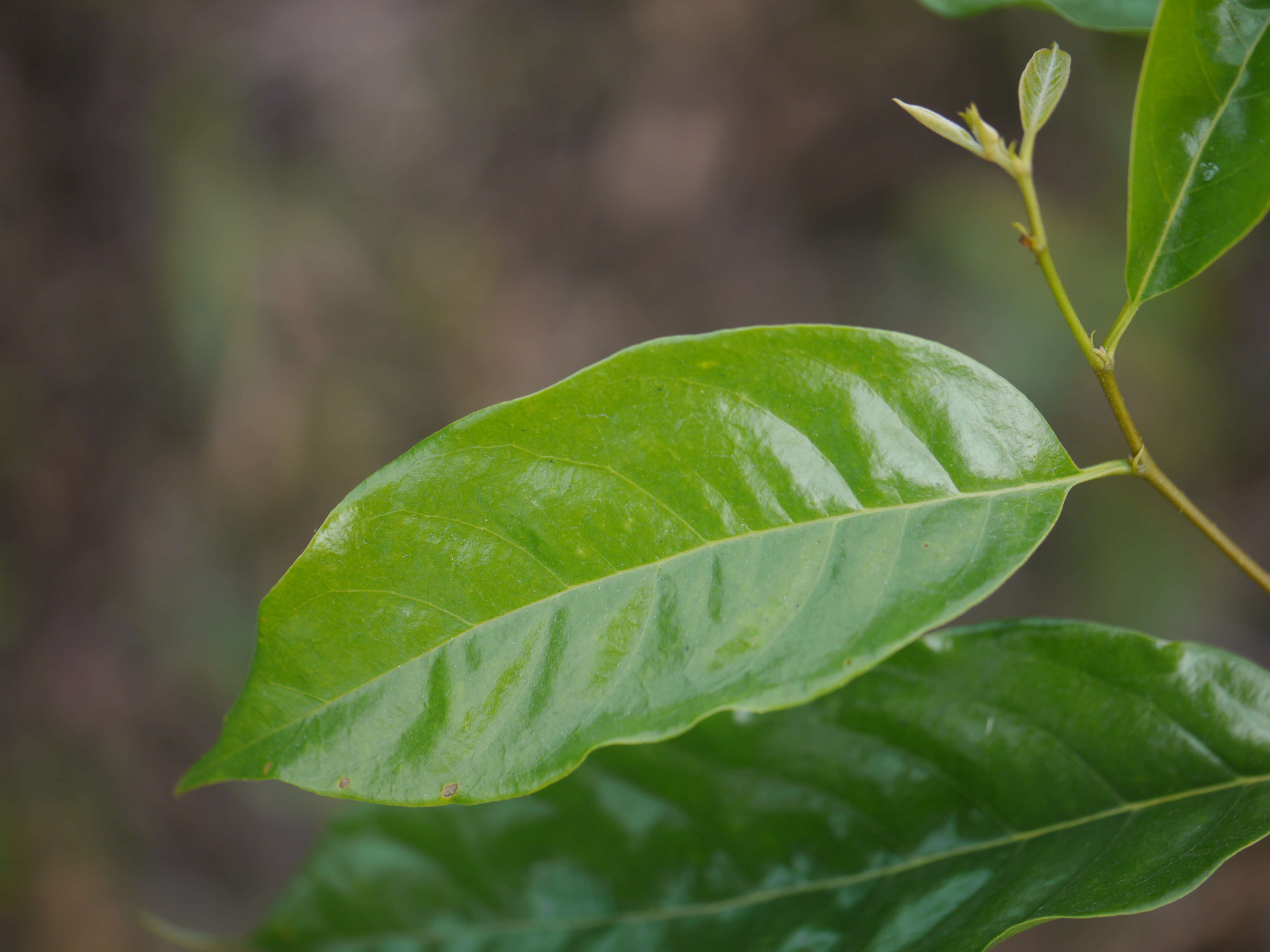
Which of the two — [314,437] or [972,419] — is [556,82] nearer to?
[314,437]

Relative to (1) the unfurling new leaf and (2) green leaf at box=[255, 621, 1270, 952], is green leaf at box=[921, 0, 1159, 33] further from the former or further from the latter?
(2) green leaf at box=[255, 621, 1270, 952]

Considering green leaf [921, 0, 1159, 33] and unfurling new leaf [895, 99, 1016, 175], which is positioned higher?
green leaf [921, 0, 1159, 33]

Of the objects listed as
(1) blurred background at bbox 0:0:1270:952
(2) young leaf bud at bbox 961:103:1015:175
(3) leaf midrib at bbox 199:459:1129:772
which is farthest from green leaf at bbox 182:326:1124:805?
(1) blurred background at bbox 0:0:1270:952

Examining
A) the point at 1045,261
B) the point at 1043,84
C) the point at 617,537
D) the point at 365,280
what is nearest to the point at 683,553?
the point at 617,537

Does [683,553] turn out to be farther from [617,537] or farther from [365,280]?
[365,280]

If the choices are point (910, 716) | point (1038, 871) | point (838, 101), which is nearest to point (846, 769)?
point (910, 716)

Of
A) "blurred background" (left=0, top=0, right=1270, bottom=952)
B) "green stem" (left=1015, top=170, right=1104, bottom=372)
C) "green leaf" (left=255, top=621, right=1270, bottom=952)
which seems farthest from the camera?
"blurred background" (left=0, top=0, right=1270, bottom=952)

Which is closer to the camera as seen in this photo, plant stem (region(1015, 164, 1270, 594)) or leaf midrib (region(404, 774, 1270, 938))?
plant stem (region(1015, 164, 1270, 594))

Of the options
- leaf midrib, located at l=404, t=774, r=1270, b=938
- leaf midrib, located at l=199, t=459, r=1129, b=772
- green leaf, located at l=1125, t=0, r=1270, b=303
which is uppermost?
green leaf, located at l=1125, t=0, r=1270, b=303

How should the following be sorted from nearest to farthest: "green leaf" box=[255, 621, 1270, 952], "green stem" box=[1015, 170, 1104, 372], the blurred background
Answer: "green stem" box=[1015, 170, 1104, 372], "green leaf" box=[255, 621, 1270, 952], the blurred background
